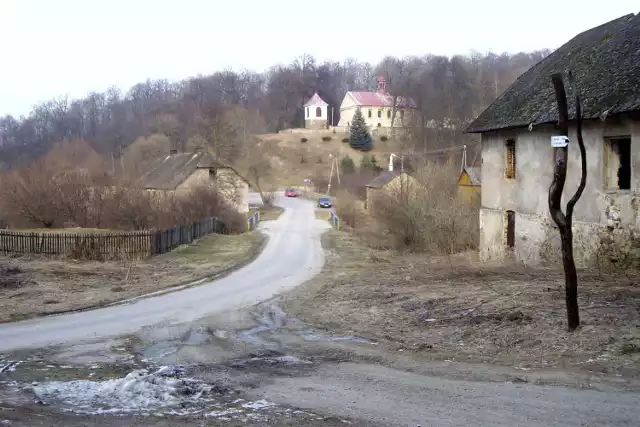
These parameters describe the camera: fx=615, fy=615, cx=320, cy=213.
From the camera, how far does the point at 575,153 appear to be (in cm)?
1883

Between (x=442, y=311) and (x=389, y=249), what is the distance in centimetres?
1928

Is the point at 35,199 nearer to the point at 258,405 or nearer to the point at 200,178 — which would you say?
the point at 200,178

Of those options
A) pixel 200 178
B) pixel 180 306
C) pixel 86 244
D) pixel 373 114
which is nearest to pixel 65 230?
pixel 86 244

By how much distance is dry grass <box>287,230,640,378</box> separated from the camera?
32.5ft

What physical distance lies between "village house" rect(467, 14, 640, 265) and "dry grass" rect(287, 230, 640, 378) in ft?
8.31

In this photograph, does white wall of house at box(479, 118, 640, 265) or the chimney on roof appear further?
the chimney on roof

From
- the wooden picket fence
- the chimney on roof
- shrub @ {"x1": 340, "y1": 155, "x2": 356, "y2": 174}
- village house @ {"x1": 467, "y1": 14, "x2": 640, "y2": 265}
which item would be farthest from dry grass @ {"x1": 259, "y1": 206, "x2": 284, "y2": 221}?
the chimney on roof

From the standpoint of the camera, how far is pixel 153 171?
57281mm

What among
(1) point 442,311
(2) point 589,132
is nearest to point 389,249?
(2) point 589,132

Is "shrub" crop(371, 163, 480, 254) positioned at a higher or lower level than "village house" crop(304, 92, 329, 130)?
lower

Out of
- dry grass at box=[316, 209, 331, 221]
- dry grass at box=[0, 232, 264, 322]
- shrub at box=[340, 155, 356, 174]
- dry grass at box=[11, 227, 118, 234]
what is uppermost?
shrub at box=[340, 155, 356, 174]

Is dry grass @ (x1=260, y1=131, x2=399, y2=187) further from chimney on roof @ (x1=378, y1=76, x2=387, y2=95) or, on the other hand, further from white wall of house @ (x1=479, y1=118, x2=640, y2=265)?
white wall of house @ (x1=479, y1=118, x2=640, y2=265)

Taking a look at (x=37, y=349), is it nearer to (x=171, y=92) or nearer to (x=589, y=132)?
(x=589, y=132)

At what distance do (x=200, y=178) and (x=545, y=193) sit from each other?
114ft
